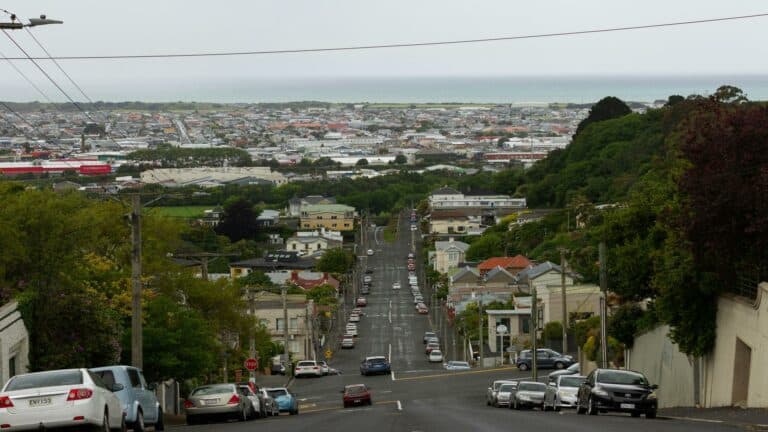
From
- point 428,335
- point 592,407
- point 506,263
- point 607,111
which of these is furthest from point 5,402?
point 607,111

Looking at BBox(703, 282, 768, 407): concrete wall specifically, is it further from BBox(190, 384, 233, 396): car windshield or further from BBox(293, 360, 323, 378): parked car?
BBox(293, 360, 323, 378): parked car

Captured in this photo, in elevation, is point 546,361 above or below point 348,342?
above

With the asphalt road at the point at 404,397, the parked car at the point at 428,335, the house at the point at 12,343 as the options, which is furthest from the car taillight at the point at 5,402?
the parked car at the point at 428,335

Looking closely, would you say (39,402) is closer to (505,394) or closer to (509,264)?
(505,394)

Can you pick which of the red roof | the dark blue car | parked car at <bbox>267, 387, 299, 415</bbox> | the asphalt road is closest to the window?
the asphalt road

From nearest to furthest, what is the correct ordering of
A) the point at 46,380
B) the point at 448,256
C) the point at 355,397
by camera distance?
the point at 46,380
the point at 355,397
the point at 448,256

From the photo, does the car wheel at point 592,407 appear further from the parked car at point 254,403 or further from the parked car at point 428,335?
the parked car at point 428,335
